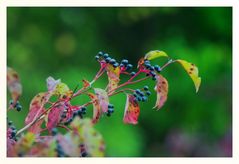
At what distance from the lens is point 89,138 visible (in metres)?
1.18

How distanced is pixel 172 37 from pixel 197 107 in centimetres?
69

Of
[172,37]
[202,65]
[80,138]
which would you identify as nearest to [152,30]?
[172,37]

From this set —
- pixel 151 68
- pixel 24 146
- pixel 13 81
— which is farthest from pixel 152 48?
pixel 24 146

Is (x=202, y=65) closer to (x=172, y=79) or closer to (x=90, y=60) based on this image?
(x=172, y=79)

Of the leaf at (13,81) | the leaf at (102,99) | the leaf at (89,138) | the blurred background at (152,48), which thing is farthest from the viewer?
the blurred background at (152,48)

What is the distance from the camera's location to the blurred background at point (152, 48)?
5582mm

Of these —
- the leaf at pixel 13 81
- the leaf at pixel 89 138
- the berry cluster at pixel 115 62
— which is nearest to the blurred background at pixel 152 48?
the berry cluster at pixel 115 62

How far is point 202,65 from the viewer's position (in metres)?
5.80

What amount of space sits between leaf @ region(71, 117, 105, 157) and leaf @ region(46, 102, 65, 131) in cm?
27

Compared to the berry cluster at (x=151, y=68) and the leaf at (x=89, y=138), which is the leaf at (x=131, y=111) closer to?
the berry cluster at (x=151, y=68)

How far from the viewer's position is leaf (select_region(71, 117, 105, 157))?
117 centimetres

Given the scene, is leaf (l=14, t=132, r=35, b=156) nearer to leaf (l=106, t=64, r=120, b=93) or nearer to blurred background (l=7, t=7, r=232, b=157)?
leaf (l=106, t=64, r=120, b=93)

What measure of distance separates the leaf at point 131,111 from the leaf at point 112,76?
4 centimetres

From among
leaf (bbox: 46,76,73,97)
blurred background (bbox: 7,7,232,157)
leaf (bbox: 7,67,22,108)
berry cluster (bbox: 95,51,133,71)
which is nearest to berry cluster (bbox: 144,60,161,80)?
berry cluster (bbox: 95,51,133,71)
